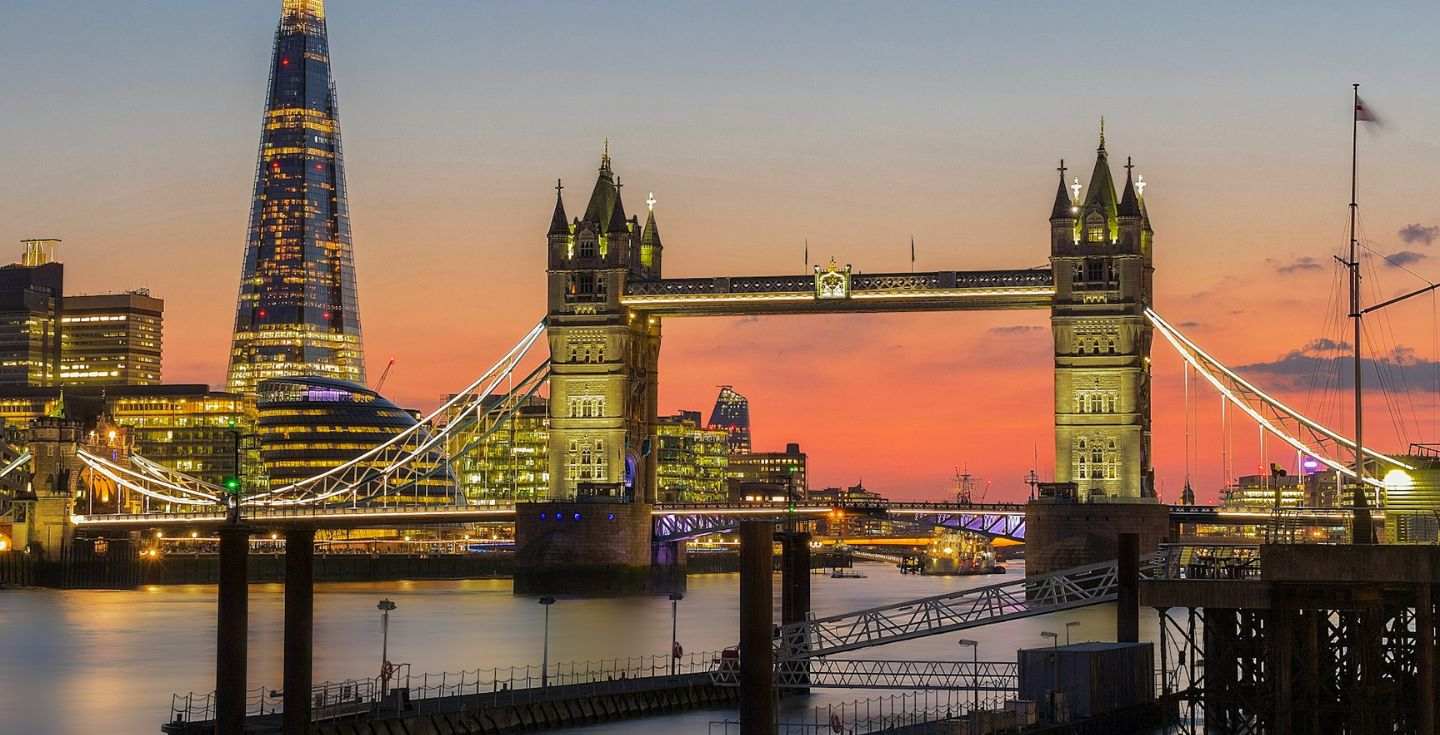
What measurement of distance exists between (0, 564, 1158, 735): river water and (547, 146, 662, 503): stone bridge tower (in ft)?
28.2

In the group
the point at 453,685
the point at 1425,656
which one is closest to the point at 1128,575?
the point at 1425,656

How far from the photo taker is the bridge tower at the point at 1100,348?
425ft

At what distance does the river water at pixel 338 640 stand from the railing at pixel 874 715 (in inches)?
40.2

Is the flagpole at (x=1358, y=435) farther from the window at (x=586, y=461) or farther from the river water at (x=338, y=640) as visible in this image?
the window at (x=586, y=461)

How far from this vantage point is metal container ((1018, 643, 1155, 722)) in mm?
54219

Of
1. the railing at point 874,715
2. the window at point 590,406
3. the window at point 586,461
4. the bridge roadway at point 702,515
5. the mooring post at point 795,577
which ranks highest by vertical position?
the window at point 590,406

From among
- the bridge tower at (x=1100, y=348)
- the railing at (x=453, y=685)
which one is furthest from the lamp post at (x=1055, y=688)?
the bridge tower at (x=1100, y=348)

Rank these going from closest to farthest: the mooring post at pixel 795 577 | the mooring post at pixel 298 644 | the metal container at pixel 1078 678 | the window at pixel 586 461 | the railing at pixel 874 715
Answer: the mooring post at pixel 298 644 → the metal container at pixel 1078 678 → the railing at pixel 874 715 → the mooring post at pixel 795 577 → the window at pixel 586 461

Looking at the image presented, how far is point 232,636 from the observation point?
48.5 meters

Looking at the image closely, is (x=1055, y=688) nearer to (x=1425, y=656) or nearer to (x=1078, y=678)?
(x=1078, y=678)

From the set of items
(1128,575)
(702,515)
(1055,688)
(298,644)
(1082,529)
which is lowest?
(1055,688)

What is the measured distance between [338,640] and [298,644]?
4999 centimetres

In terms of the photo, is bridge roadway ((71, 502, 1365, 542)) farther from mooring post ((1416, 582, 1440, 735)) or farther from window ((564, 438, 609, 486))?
mooring post ((1416, 582, 1440, 735))

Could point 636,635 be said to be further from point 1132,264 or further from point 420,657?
point 1132,264
